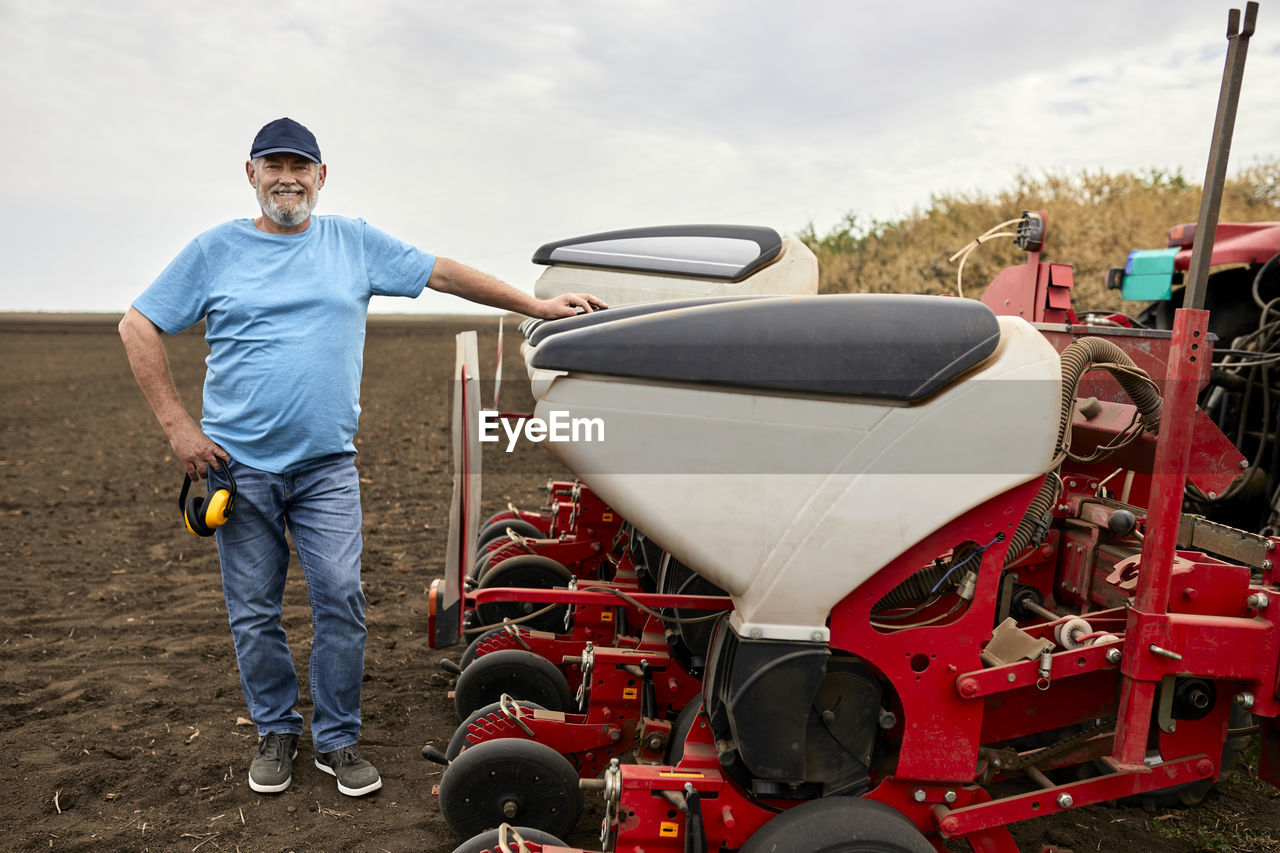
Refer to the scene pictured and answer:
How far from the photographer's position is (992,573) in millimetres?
2221

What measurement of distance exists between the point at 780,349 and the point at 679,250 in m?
1.65

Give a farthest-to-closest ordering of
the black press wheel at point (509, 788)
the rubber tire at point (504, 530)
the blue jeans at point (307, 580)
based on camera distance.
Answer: the rubber tire at point (504, 530) → the blue jeans at point (307, 580) → the black press wheel at point (509, 788)

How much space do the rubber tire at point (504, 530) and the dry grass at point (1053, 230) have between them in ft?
29.8

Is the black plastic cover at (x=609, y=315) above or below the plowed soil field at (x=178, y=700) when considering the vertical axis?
above

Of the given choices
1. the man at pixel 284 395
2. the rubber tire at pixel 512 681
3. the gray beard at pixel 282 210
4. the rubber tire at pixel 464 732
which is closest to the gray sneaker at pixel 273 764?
the man at pixel 284 395

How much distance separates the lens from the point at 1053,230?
1700 cm

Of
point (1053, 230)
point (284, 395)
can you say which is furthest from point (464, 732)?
point (1053, 230)

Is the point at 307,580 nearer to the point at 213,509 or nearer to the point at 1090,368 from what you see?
the point at 213,509

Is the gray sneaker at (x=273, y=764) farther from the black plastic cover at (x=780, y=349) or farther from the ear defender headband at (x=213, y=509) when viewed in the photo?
the black plastic cover at (x=780, y=349)

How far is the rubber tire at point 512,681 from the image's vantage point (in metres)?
3.65

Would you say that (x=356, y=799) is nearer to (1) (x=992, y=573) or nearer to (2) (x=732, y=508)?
(2) (x=732, y=508)

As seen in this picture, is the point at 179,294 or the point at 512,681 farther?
the point at 512,681

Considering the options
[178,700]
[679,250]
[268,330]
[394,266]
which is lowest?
[178,700]

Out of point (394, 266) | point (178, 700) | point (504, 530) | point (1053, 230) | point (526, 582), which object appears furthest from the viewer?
point (1053, 230)
